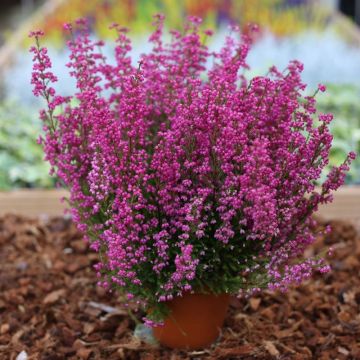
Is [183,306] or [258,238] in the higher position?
[258,238]

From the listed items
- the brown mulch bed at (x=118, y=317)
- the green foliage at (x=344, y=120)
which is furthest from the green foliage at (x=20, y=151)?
the green foliage at (x=344, y=120)

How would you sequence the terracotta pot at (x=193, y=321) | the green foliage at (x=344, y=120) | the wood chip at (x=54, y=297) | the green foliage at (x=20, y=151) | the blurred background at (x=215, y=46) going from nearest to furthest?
the terracotta pot at (x=193, y=321) < the wood chip at (x=54, y=297) < the green foliage at (x=20, y=151) < the green foliage at (x=344, y=120) < the blurred background at (x=215, y=46)

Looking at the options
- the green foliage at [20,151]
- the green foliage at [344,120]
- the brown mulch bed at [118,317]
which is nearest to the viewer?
the brown mulch bed at [118,317]

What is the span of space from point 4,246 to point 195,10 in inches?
184

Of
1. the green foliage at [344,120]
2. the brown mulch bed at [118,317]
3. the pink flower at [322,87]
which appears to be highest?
the pink flower at [322,87]

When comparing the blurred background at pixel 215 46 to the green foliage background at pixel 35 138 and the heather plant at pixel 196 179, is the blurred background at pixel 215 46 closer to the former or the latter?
the green foliage background at pixel 35 138

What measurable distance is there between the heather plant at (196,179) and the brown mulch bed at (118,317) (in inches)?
14.7

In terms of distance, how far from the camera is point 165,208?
2.04 metres

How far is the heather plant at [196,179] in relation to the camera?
77.4 inches

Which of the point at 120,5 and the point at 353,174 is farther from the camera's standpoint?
the point at 120,5

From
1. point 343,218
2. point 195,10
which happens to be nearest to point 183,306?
point 343,218

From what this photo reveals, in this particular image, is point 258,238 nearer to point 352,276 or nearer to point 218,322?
point 218,322

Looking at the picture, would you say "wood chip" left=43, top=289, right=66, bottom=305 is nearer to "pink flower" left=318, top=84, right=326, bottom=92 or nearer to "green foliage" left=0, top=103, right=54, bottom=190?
"green foliage" left=0, top=103, right=54, bottom=190

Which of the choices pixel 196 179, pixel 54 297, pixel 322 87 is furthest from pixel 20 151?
pixel 322 87
